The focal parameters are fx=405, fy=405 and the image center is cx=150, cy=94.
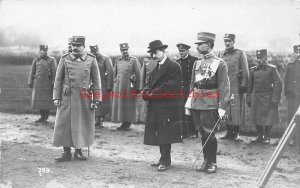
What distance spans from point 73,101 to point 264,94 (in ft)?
14.2

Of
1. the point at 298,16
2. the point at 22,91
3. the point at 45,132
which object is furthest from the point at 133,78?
the point at 22,91

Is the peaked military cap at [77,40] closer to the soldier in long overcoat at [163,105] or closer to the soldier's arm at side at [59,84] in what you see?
the soldier's arm at side at [59,84]

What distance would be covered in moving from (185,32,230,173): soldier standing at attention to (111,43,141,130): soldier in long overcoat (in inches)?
175

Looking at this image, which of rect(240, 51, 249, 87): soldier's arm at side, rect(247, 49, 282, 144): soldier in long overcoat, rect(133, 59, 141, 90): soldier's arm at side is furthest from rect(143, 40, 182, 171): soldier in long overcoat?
rect(133, 59, 141, 90): soldier's arm at side

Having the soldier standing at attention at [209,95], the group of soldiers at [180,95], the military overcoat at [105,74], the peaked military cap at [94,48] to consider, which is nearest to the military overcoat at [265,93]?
the group of soldiers at [180,95]

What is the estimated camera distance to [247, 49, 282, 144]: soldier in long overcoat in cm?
875

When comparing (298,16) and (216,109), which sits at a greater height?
(298,16)

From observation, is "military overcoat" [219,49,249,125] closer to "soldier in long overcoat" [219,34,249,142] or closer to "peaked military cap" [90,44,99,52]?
"soldier in long overcoat" [219,34,249,142]

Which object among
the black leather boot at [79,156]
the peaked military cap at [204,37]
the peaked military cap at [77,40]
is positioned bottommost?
the black leather boot at [79,156]

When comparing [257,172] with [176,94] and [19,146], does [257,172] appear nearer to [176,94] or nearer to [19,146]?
[176,94]

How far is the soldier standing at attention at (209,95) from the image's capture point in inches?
245

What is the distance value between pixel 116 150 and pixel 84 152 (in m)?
0.65

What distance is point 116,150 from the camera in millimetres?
8055

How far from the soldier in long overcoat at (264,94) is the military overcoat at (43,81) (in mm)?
5696
